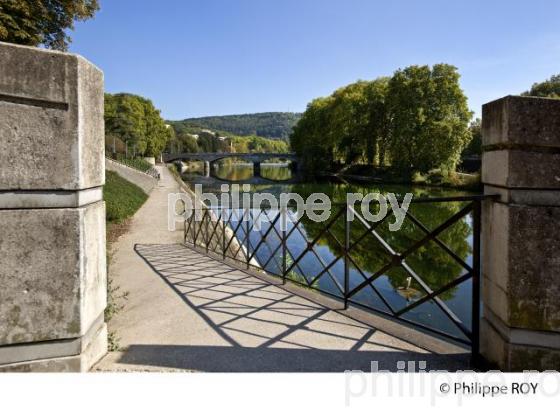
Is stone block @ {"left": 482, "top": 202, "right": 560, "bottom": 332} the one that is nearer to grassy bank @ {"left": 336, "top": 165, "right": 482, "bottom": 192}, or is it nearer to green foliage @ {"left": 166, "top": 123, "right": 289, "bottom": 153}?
grassy bank @ {"left": 336, "top": 165, "right": 482, "bottom": 192}

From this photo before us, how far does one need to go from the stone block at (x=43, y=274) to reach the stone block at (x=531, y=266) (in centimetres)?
252

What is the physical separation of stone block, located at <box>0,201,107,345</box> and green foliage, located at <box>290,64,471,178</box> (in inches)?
1214

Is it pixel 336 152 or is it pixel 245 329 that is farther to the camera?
pixel 336 152

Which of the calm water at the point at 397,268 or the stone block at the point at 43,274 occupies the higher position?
the stone block at the point at 43,274

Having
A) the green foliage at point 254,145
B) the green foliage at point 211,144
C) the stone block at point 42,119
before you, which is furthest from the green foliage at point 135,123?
the green foliage at point 254,145

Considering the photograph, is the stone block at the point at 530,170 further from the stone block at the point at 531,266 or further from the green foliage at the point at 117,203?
the green foliage at the point at 117,203

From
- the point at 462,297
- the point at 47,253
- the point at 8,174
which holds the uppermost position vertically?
the point at 8,174

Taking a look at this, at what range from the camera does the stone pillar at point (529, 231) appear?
6.83 ft

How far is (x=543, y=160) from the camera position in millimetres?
2084

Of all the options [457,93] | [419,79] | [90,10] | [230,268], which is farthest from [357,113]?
[230,268]

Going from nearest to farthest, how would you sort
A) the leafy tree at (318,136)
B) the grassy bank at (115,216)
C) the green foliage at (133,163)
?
the grassy bank at (115,216) < the green foliage at (133,163) < the leafy tree at (318,136)

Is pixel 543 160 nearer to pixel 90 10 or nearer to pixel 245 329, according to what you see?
pixel 245 329

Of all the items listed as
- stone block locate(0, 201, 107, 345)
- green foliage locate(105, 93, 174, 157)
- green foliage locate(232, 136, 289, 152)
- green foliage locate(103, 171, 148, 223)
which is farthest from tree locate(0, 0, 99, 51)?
green foliage locate(232, 136, 289, 152)
